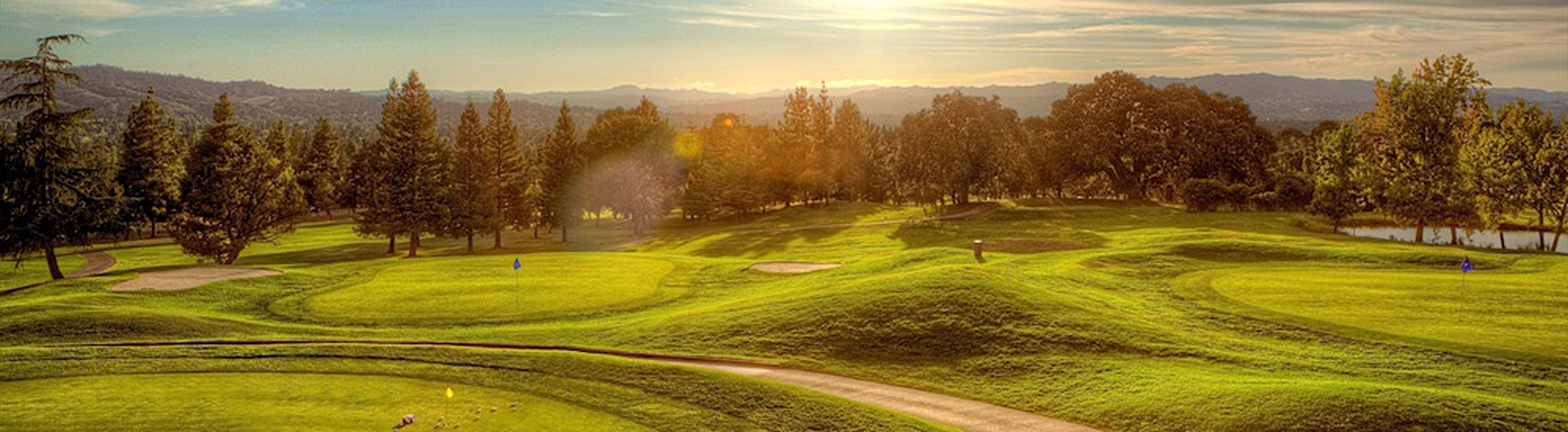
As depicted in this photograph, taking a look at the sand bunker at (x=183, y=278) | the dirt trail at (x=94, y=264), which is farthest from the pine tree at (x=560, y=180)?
the sand bunker at (x=183, y=278)

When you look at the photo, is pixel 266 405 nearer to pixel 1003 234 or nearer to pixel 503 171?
pixel 1003 234

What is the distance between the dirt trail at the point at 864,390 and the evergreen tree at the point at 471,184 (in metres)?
47.5

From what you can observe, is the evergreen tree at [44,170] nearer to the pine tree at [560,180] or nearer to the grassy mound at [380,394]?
the grassy mound at [380,394]

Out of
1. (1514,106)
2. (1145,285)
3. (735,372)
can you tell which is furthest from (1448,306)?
(1514,106)

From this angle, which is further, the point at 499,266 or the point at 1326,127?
the point at 1326,127

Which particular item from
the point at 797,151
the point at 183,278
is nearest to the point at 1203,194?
the point at 797,151

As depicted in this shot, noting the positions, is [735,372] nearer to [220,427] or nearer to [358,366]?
[358,366]

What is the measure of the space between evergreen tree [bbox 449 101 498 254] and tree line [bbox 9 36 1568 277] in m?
0.17

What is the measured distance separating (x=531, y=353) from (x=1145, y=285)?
933 inches

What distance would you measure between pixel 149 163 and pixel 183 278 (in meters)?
42.6

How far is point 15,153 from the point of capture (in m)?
45.2

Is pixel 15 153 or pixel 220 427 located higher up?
pixel 15 153

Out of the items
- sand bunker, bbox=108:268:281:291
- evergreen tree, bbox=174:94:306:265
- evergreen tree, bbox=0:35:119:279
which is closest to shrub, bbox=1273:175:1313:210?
sand bunker, bbox=108:268:281:291

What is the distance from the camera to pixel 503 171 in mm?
76750
